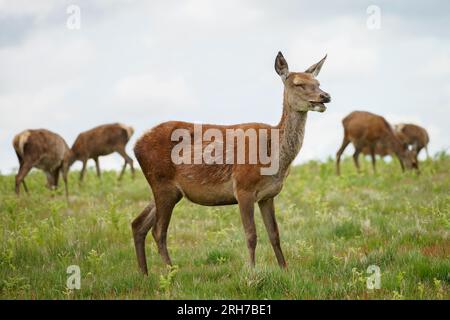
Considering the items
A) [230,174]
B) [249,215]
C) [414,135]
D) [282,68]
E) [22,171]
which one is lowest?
[22,171]

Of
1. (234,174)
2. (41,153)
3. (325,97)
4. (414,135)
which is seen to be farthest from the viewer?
(414,135)

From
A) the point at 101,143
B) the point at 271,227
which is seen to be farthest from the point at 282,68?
the point at 101,143

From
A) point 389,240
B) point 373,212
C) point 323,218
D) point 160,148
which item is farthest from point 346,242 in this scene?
point 160,148

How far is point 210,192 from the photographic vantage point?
7133mm

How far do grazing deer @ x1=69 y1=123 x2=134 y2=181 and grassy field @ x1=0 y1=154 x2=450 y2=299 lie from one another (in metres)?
6.36

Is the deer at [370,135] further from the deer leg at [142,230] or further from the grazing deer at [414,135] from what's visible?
the deer leg at [142,230]

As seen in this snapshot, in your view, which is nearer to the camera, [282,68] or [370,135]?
[282,68]

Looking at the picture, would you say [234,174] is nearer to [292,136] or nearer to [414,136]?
[292,136]

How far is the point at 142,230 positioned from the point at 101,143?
42.1 ft

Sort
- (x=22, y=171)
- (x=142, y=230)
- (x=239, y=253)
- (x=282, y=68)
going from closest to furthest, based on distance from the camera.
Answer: (x=282, y=68) → (x=142, y=230) → (x=239, y=253) → (x=22, y=171)

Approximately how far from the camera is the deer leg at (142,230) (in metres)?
7.38

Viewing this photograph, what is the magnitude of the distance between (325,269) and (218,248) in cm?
180

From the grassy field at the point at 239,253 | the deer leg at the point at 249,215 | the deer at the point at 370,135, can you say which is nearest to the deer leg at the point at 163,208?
the grassy field at the point at 239,253
